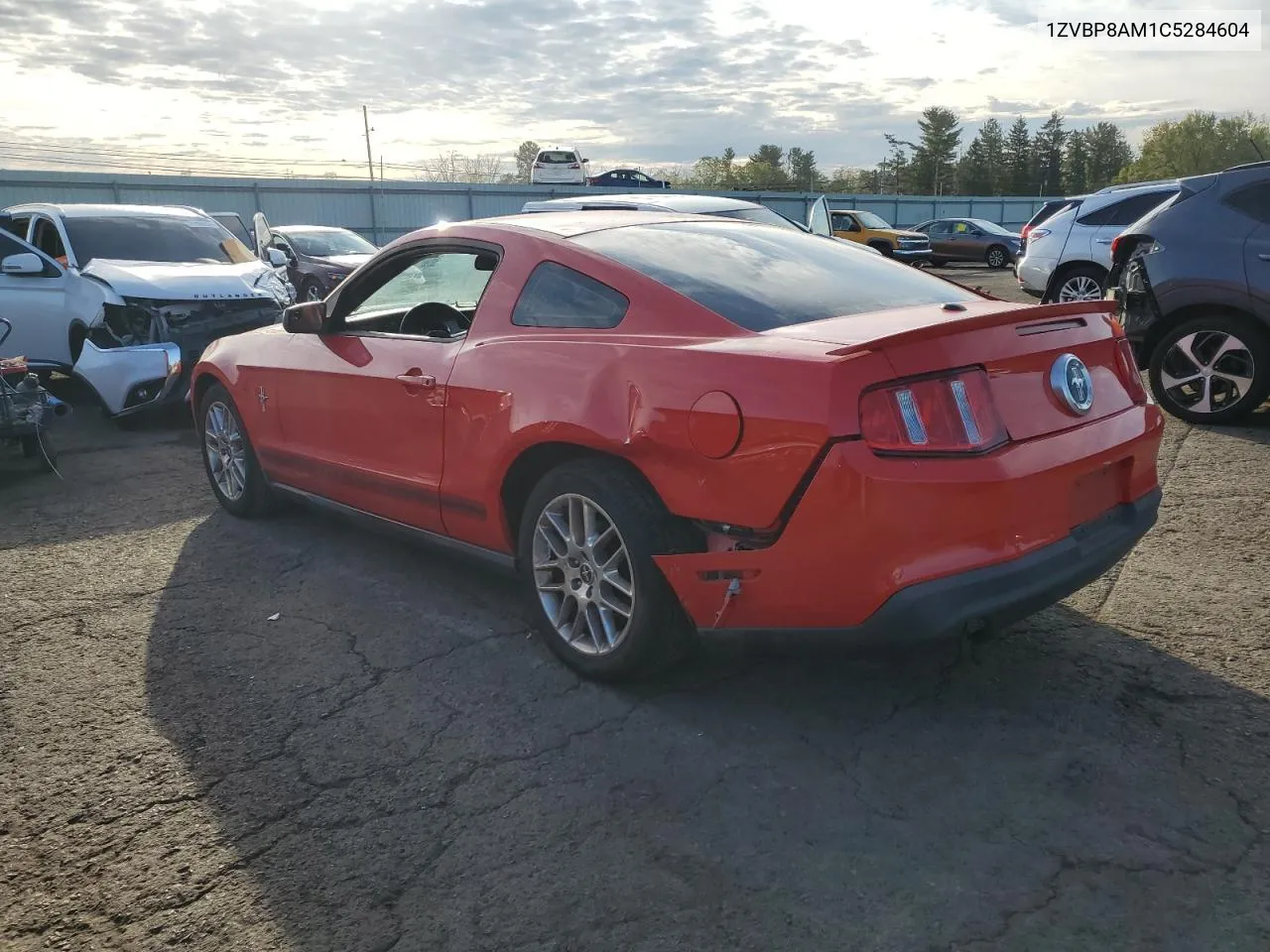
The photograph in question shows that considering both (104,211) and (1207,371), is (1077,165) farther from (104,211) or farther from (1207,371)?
(104,211)

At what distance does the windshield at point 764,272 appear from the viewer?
3.34 meters

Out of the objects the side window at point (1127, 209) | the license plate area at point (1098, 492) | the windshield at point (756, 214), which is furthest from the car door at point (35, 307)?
the side window at point (1127, 209)

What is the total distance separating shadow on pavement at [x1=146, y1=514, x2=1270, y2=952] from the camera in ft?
7.59

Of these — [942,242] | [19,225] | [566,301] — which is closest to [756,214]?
[566,301]

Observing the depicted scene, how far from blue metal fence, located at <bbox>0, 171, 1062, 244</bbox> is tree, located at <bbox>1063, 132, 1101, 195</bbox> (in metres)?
79.6

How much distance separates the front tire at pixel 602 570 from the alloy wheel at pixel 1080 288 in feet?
33.5

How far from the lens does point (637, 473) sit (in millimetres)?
3242

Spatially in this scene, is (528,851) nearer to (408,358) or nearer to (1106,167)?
(408,358)

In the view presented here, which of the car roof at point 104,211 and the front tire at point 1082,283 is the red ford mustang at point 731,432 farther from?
the front tire at point 1082,283

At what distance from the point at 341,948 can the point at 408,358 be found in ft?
7.88

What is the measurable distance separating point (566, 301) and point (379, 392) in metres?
1.06

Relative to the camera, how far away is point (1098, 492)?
10.2 feet

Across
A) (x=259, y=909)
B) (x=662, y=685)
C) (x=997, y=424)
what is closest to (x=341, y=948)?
(x=259, y=909)

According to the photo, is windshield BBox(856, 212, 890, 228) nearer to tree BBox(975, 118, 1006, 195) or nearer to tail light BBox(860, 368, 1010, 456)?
tail light BBox(860, 368, 1010, 456)
